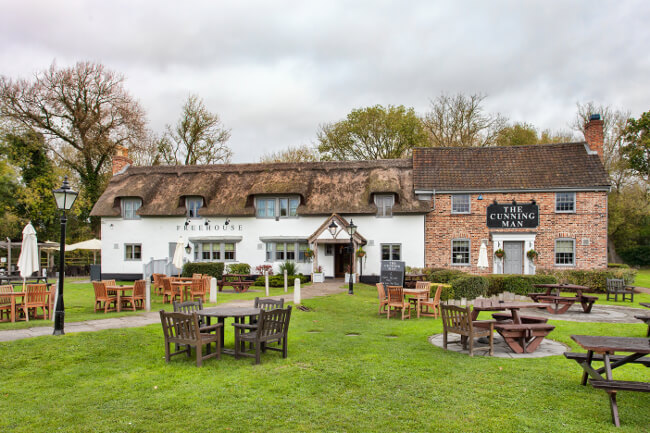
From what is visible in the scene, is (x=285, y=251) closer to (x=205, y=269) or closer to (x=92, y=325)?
(x=205, y=269)

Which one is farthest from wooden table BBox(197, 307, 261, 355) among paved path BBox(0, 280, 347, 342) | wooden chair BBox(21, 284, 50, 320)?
wooden chair BBox(21, 284, 50, 320)

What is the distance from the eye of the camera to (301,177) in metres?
27.9

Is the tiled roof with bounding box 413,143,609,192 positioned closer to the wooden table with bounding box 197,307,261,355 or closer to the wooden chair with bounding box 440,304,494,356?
the wooden chair with bounding box 440,304,494,356

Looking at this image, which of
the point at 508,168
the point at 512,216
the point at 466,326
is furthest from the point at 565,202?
the point at 466,326

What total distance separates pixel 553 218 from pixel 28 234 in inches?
903

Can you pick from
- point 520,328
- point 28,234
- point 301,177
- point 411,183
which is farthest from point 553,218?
point 28,234

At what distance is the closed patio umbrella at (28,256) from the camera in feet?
38.7

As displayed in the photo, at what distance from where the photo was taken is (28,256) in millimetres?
11953

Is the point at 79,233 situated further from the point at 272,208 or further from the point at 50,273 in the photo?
the point at 272,208

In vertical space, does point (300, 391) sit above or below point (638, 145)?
below

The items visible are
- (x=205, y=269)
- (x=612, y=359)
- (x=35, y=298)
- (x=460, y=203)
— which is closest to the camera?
(x=612, y=359)

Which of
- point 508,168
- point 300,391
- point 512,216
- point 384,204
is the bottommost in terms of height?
point 300,391

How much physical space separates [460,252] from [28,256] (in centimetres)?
1974

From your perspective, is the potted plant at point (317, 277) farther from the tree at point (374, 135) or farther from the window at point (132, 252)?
the tree at point (374, 135)
